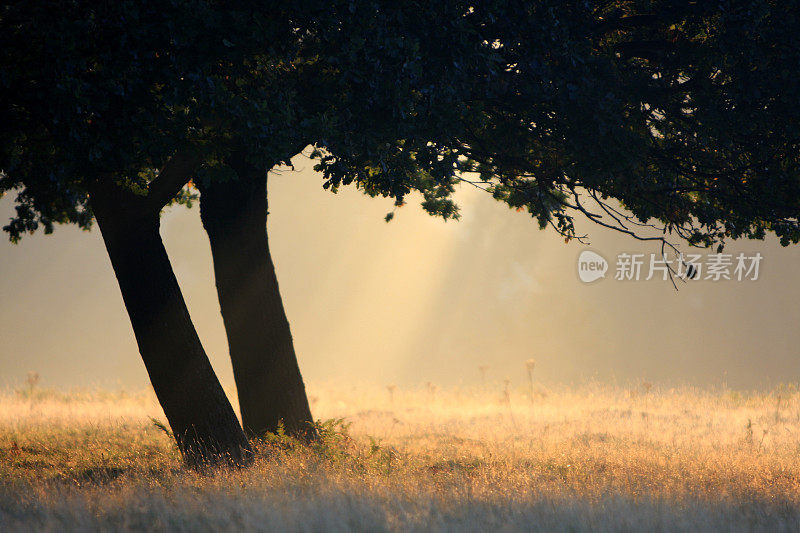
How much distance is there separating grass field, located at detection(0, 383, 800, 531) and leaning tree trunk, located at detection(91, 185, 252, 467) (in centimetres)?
50

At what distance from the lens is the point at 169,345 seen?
961 centimetres

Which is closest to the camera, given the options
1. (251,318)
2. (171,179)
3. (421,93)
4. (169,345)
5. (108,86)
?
(108,86)

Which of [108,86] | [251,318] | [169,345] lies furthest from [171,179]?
[108,86]

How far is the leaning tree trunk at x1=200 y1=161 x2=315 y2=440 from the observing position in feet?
36.6

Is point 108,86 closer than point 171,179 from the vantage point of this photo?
Yes

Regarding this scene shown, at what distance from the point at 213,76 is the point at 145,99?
2.46 feet

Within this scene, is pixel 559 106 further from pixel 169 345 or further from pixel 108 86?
pixel 169 345

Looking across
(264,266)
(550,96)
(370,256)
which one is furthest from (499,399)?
(370,256)

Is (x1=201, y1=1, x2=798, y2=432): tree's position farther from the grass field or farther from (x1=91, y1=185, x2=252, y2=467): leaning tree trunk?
the grass field

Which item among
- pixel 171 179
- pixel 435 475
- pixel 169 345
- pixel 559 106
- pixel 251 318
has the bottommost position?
pixel 435 475

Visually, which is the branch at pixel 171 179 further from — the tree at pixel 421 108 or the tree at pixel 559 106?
the tree at pixel 559 106

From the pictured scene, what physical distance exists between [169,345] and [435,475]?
13.0 ft

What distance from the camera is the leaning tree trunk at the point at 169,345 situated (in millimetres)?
9625

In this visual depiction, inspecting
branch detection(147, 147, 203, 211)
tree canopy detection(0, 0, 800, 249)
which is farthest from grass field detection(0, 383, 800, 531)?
branch detection(147, 147, 203, 211)
